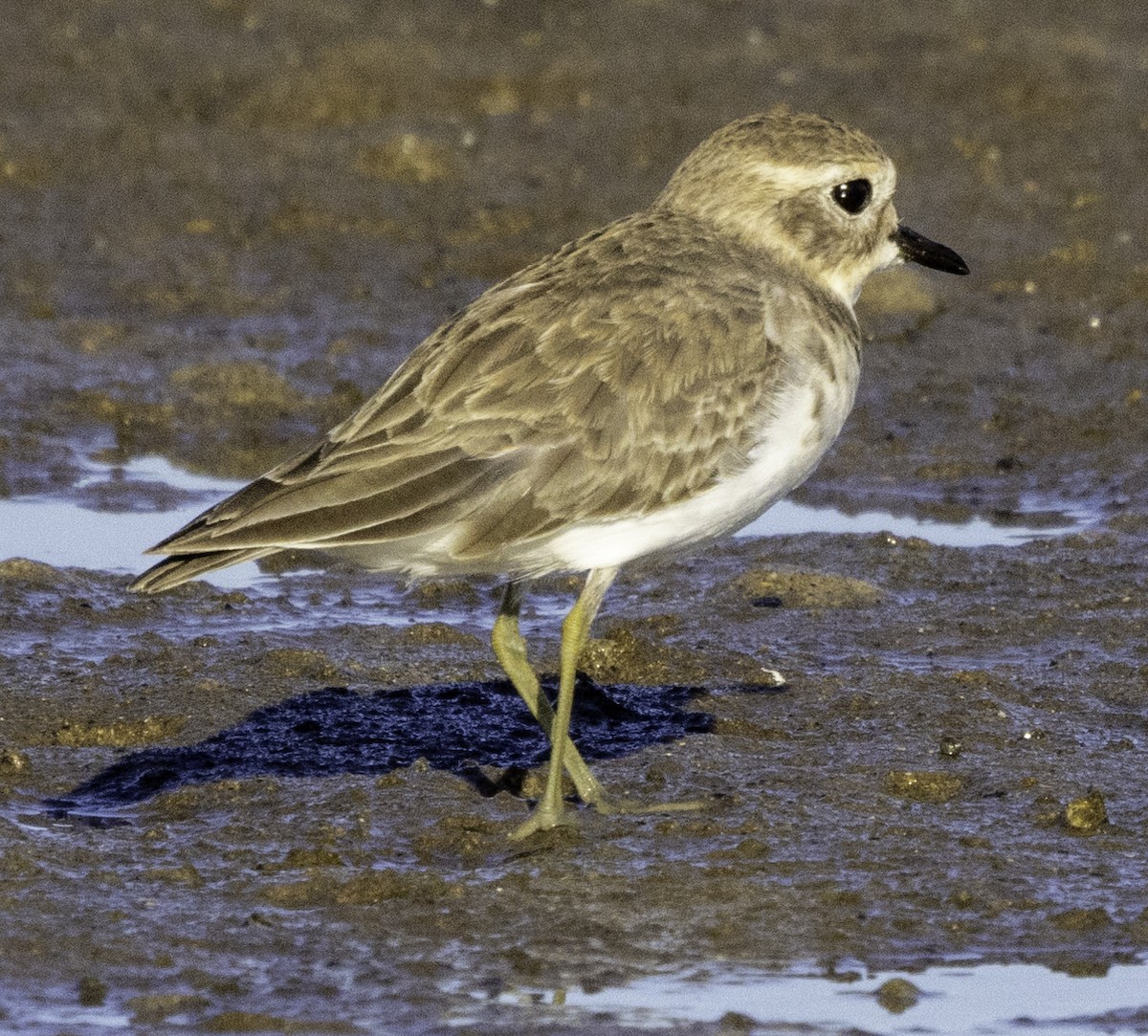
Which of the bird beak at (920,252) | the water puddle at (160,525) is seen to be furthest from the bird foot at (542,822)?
the water puddle at (160,525)

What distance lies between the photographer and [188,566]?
6289mm

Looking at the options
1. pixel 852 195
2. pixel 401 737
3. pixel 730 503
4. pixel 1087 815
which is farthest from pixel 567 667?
pixel 852 195

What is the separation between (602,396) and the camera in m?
6.68

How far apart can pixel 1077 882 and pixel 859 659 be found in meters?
2.10

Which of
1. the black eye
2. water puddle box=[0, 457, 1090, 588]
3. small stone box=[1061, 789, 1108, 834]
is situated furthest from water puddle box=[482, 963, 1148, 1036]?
water puddle box=[0, 457, 1090, 588]

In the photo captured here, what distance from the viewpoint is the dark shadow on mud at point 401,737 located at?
715cm

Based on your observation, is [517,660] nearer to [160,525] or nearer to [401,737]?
[401,737]

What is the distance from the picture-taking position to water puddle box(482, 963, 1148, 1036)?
5488 millimetres

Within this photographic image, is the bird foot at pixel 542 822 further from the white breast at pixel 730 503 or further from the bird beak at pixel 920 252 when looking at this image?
the bird beak at pixel 920 252

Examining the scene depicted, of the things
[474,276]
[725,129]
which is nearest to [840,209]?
[725,129]

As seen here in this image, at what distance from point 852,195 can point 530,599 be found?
96.8 inches

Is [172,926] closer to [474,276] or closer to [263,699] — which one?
[263,699]

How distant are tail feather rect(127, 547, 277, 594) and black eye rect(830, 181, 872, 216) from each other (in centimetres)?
245

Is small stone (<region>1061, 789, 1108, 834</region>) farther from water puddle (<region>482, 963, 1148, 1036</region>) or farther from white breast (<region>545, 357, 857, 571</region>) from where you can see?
white breast (<region>545, 357, 857, 571</region>)
